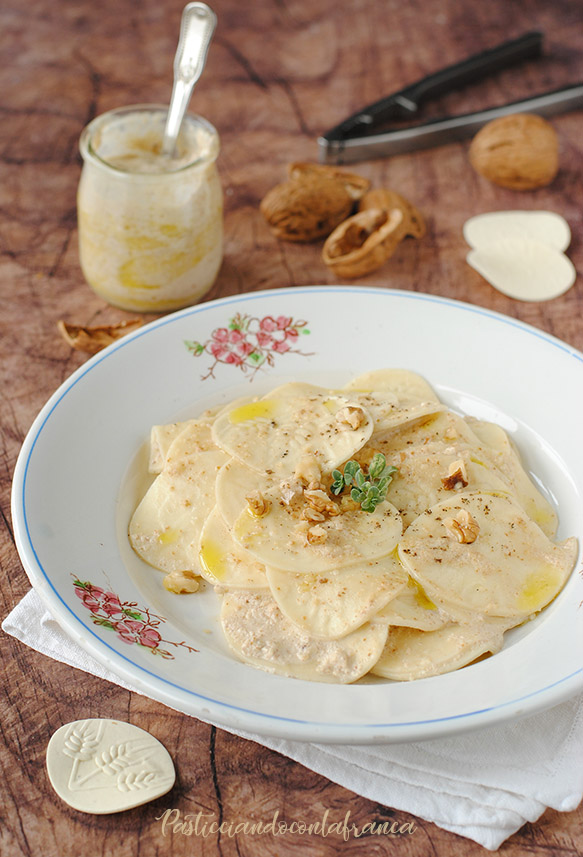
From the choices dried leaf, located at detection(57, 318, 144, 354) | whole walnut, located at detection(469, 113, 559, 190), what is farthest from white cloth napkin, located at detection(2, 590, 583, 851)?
whole walnut, located at detection(469, 113, 559, 190)

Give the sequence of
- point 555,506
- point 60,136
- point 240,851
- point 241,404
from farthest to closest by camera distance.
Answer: point 60,136 < point 241,404 < point 555,506 < point 240,851

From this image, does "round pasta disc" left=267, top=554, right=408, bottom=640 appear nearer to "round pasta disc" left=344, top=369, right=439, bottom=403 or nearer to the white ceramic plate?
the white ceramic plate

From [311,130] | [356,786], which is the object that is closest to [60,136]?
[311,130]

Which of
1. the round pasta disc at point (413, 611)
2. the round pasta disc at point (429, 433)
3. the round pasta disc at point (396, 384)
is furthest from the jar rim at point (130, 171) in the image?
the round pasta disc at point (413, 611)

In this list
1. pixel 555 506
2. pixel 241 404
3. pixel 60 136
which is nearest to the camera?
pixel 555 506

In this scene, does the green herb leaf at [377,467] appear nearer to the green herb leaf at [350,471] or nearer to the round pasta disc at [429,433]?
the green herb leaf at [350,471]

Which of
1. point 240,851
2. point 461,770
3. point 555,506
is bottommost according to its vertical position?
point 240,851

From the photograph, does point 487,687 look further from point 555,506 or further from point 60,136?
point 60,136

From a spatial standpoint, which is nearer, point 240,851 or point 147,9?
point 240,851
